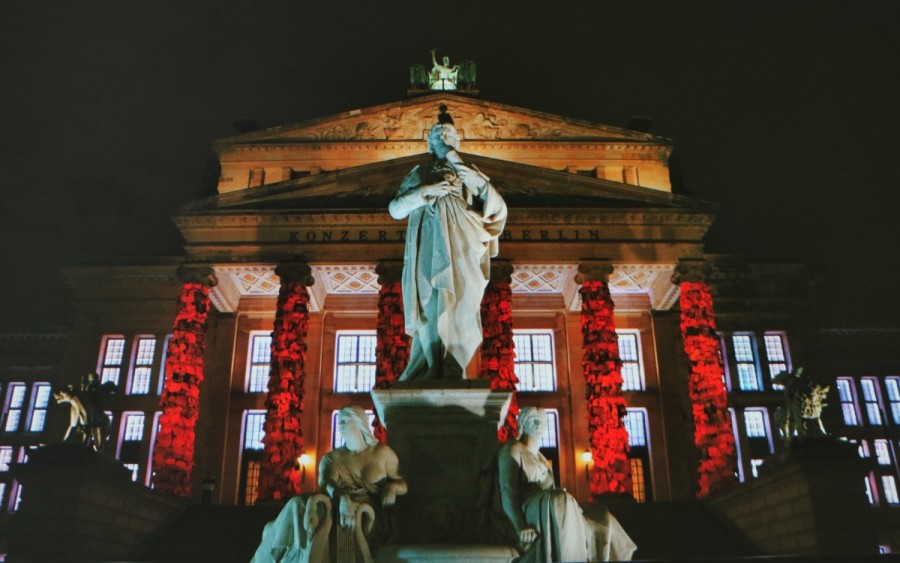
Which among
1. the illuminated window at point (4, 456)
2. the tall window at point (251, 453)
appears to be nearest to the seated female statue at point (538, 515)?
the tall window at point (251, 453)

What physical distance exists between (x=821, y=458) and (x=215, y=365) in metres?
26.4

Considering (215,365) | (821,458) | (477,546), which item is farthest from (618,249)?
(477,546)

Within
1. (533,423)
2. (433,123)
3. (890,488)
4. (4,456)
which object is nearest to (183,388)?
(4,456)

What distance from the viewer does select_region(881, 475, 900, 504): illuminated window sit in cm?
3450

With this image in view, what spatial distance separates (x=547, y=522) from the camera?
18.7 feet

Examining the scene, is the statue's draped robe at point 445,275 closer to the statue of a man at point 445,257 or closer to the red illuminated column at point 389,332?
the statue of a man at point 445,257

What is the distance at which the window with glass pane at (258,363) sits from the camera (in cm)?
3628

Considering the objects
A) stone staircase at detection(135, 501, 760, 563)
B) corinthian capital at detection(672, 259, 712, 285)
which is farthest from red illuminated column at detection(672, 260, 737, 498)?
stone staircase at detection(135, 501, 760, 563)

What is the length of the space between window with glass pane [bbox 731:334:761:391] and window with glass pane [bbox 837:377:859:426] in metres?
4.81

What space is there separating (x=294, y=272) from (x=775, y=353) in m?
22.7

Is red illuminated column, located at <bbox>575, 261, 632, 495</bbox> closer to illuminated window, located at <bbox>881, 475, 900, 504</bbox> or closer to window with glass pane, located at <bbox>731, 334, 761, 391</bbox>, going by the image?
window with glass pane, located at <bbox>731, 334, 761, 391</bbox>

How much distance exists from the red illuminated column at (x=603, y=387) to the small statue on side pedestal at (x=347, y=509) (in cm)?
2279

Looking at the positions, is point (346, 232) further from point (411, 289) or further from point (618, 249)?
point (411, 289)

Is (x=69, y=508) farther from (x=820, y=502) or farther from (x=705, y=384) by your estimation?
(x=705, y=384)
